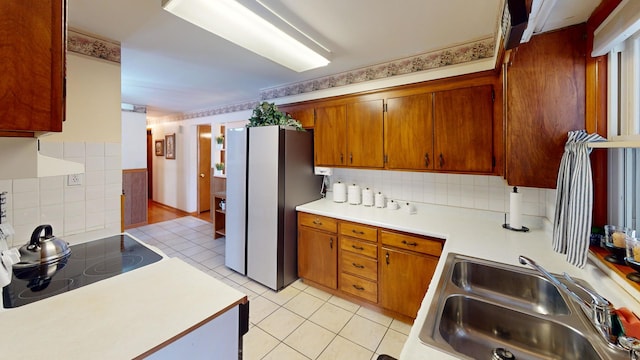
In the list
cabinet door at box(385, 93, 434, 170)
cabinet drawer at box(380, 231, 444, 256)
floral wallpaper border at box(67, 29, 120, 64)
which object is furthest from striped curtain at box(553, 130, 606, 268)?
floral wallpaper border at box(67, 29, 120, 64)

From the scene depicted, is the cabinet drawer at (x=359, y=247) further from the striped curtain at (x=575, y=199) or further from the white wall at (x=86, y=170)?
the white wall at (x=86, y=170)

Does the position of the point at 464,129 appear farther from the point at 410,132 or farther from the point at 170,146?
the point at 170,146

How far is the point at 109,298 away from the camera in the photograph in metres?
1.05

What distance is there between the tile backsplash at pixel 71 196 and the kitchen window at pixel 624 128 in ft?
10.6

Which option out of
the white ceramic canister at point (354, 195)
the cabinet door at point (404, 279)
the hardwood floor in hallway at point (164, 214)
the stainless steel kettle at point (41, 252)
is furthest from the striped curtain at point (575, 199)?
the hardwood floor in hallway at point (164, 214)

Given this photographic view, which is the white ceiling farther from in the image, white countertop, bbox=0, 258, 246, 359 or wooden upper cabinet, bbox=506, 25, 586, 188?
white countertop, bbox=0, 258, 246, 359

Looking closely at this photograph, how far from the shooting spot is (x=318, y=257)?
8.63ft

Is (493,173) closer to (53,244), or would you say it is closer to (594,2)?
(594,2)

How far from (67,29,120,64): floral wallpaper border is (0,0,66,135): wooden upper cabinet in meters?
1.80

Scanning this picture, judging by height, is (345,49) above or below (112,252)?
above

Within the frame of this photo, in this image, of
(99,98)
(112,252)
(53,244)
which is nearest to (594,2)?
(112,252)

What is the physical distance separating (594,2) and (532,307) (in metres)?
1.43

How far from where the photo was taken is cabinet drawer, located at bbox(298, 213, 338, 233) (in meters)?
2.50

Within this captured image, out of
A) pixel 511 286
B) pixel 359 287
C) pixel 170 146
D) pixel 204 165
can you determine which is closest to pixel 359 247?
pixel 359 287
